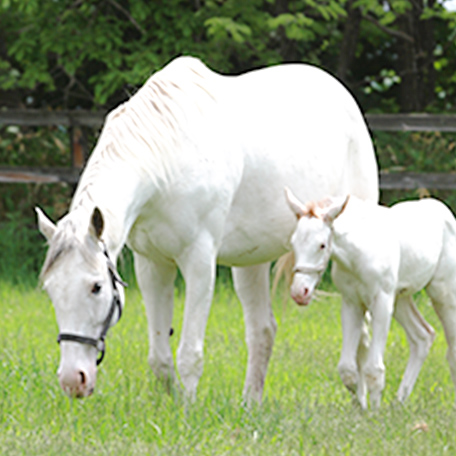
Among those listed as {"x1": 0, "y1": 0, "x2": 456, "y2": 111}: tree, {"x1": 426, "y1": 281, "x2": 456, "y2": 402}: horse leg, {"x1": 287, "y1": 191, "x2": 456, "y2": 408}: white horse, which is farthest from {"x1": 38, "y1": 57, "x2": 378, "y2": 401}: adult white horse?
{"x1": 0, "y1": 0, "x2": 456, "y2": 111}: tree

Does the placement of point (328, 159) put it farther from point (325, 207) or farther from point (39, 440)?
point (39, 440)

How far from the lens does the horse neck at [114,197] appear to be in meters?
4.11

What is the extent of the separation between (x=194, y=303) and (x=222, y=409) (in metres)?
0.57

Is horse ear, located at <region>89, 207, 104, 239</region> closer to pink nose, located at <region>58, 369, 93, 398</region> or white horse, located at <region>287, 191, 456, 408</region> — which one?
pink nose, located at <region>58, 369, 93, 398</region>

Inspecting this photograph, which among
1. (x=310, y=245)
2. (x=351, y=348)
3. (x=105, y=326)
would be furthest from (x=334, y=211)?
(x=105, y=326)

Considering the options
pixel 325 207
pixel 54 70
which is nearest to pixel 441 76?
pixel 54 70

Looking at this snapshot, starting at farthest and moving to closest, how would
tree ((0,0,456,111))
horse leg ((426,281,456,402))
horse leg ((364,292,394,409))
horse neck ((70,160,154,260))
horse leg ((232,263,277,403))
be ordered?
tree ((0,0,456,111)), horse leg ((232,263,277,403)), horse leg ((426,281,456,402)), horse leg ((364,292,394,409)), horse neck ((70,160,154,260))

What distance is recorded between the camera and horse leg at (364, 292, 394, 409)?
4.58 metres

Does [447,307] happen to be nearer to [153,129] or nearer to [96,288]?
[153,129]

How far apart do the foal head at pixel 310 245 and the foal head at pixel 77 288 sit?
912 mm

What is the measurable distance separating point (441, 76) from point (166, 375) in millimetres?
7547

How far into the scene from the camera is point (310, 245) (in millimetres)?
4305

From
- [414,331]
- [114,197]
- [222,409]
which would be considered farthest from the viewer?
[414,331]

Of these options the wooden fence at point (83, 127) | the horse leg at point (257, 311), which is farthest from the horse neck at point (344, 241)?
the wooden fence at point (83, 127)
